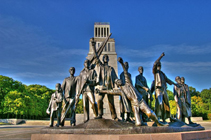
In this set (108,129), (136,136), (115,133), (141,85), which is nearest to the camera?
(136,136)

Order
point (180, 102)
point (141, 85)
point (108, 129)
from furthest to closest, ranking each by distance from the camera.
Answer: point (180, 102) → point (141, 85) → point (108, 129)

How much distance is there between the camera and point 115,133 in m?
6.14

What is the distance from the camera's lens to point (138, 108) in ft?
23.1

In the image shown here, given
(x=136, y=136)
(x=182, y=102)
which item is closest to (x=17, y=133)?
(x=136, y=136)

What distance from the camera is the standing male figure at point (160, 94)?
859 cm

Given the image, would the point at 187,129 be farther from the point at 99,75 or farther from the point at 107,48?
the point at 107,48

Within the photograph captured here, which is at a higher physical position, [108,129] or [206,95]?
[206,95]

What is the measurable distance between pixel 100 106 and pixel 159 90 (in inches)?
112

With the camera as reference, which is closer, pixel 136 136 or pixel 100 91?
pixel 136 136

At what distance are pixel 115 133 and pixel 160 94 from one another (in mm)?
3550

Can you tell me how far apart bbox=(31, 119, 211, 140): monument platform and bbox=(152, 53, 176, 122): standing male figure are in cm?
153

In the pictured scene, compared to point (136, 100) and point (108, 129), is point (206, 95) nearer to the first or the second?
point (136, 100)

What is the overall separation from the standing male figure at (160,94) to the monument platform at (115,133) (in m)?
1.53

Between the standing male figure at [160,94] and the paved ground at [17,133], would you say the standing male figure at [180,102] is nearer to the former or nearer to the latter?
the standing male figure at [160,94]
